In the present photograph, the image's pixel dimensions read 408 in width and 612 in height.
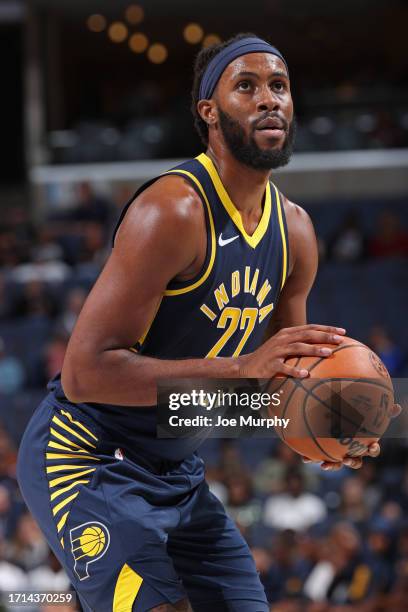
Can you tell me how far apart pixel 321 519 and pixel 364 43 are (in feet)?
29.4

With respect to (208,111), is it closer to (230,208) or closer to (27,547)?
(230,208)

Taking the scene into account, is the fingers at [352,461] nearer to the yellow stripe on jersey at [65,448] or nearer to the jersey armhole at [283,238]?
the jersey armhole at [283,238]

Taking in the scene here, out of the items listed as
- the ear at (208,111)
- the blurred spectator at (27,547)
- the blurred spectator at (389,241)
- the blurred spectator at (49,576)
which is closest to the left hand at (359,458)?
the ear at (208,111)

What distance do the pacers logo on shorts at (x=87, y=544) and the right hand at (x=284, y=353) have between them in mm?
624

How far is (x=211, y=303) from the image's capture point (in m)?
2.97

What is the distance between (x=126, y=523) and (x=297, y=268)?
1006 millimetres

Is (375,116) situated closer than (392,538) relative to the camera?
No

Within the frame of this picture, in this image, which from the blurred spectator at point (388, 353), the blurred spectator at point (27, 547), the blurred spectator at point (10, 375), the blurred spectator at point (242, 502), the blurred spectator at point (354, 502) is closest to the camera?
the blurred spectator at point (27, 547)

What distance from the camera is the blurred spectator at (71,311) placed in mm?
9391

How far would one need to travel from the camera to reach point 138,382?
9.08ft

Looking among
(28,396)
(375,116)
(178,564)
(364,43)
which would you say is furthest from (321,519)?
(364,43)

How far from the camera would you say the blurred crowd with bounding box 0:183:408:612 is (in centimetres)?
680

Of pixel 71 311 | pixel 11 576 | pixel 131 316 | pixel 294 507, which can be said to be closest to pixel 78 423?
pixel 131 316

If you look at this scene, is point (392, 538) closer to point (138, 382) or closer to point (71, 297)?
point (71, 297)
